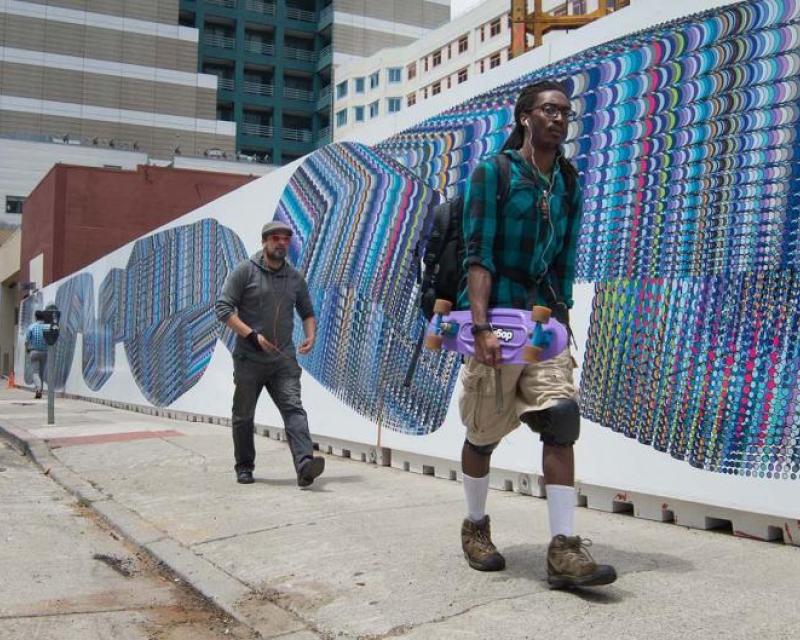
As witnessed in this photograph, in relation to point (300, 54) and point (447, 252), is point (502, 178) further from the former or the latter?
point (300, 54)

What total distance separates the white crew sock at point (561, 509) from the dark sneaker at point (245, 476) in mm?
3362

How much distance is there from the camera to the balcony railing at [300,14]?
77.4 m

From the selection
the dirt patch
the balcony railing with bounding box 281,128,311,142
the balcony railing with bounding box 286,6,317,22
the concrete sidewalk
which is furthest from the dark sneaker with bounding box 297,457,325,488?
the balcony railing with bounding box 286,6,317,22

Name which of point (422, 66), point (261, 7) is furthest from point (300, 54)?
point (422, 66)

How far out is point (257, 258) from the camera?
643 cm

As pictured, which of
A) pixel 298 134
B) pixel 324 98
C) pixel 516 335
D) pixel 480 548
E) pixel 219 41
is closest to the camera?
pixel 516 335

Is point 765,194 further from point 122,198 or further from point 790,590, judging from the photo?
point 122,198

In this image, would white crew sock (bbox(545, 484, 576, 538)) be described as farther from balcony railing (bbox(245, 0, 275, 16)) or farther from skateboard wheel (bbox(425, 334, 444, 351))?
balcony railing (bbox(245, 0, 275, 16))

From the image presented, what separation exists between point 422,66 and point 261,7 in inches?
595

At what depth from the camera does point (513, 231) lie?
352 cm

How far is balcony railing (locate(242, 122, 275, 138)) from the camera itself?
2990 inches

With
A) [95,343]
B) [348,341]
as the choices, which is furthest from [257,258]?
[95,343]

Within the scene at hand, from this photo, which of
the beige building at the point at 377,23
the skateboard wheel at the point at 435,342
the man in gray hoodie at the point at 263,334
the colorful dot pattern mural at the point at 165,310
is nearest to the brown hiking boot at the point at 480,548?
the skateboard wheel at the point at 435,342

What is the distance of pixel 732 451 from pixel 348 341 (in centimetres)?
395
